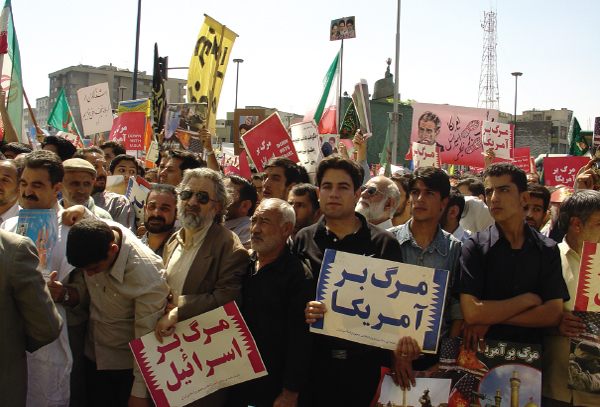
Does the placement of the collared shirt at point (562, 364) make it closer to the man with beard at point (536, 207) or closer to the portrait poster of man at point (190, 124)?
the man with beard at point (536, 207)

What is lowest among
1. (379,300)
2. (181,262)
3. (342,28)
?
(379,300)

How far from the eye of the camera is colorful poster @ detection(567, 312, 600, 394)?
263cm

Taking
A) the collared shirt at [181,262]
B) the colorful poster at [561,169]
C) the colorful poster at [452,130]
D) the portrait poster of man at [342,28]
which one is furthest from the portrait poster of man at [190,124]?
the portrait poster of man at [342,28]

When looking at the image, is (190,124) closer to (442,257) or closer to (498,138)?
(442,257)

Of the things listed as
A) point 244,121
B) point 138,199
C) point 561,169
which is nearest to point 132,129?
point 244,121

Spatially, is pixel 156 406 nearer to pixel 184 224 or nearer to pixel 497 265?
pixel 184 224

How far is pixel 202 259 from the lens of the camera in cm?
284

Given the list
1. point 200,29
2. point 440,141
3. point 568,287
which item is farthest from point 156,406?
point 440,141

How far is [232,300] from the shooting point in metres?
2.76

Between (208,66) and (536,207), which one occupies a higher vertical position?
(208,66)

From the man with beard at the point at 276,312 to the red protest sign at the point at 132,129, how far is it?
7.53 metres

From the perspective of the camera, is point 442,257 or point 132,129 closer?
point 442,257

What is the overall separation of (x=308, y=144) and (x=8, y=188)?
390cm

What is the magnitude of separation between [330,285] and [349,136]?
727cm
